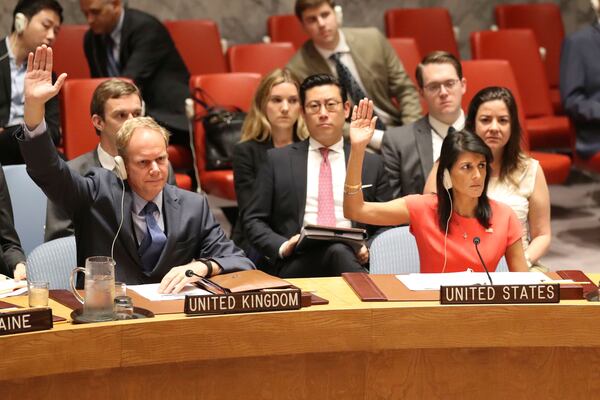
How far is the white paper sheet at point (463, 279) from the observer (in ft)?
8.92

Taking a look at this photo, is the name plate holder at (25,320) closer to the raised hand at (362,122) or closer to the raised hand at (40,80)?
the raised hand at (40,80)

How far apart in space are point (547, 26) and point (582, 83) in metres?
1.20

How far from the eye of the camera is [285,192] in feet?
12.7

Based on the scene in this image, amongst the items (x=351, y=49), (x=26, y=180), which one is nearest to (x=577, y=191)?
(x=351, y=49)

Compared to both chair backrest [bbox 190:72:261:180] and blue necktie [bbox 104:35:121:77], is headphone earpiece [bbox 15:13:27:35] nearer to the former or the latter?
blue necktie [bbox 104:35:121:77]

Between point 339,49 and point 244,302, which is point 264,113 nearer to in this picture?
point 339,49

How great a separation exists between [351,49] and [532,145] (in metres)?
1.24

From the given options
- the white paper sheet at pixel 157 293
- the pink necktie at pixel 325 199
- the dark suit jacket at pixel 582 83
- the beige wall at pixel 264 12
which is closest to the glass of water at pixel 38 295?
the white paper sheet at pixel 157 293

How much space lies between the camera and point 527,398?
2.62 metres

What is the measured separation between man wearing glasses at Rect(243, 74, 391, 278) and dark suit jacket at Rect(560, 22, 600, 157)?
5.33 feet

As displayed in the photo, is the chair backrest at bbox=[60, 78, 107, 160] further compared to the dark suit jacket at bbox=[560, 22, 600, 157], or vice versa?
the dark suit jacket at bbox=[560, 22, 600, 157]

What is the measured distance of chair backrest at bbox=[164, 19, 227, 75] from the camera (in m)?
5.66

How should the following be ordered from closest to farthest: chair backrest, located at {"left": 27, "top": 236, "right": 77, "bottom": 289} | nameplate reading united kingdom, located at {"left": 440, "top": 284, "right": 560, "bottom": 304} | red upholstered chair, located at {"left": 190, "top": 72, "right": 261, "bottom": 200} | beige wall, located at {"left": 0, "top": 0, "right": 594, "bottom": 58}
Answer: nameplate reading united kingdom, located at {"left": 440, "top": 284, "right": 560, "bottom": 304}, chair backrest, located at {"left": 27, "top": 236, "right": 77, "bottom": 289}, red upholstered chair, located at {"left": 190, "top": 72, "right": 261, "bottom": 200}, beige wall, located at {"left": 0, "top": 0, "right": 594, "bottom": 58}

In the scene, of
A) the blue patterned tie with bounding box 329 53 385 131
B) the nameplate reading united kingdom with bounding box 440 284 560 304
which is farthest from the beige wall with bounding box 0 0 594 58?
the nameplate reading united kingdom with bounding box 440 284 560 304
